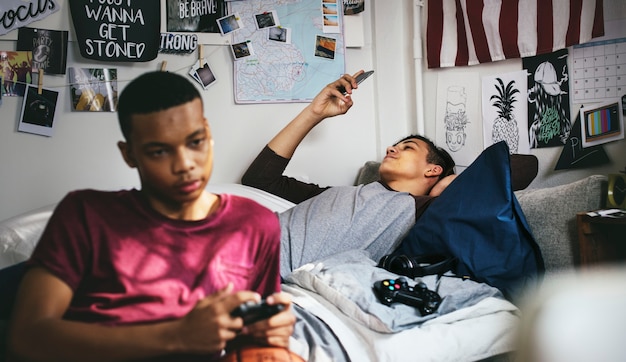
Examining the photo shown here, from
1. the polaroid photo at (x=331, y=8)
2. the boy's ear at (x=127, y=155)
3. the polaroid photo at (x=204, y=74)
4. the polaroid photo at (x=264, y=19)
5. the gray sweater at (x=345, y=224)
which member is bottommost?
the gray sweater at (x=345, y=224)

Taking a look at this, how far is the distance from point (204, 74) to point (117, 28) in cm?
16

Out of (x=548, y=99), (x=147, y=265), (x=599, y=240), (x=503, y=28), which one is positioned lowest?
(x=599, y=240)

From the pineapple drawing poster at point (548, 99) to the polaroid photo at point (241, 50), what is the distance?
0.87m

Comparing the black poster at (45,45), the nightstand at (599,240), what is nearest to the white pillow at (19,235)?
the black poster at (45,45)

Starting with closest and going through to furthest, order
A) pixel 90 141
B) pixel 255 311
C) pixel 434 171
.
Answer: pixel 255 311
pixel 90 141
pixel 434 171

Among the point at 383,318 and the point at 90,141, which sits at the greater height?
the point at 90,141

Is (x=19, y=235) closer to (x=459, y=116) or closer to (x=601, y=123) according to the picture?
(x=601, y=123)

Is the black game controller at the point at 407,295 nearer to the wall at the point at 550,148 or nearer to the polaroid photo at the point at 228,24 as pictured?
the polaroid photo at the point at 228,24

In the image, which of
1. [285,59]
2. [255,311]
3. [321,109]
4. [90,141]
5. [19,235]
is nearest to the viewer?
[255,311]

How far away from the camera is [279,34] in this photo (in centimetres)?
150

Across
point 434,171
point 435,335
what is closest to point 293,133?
point 434,171

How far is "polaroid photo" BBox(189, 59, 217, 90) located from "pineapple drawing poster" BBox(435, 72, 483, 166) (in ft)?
3.50

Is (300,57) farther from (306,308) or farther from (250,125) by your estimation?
(306,308)

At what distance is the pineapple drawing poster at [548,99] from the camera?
5.43 feet
